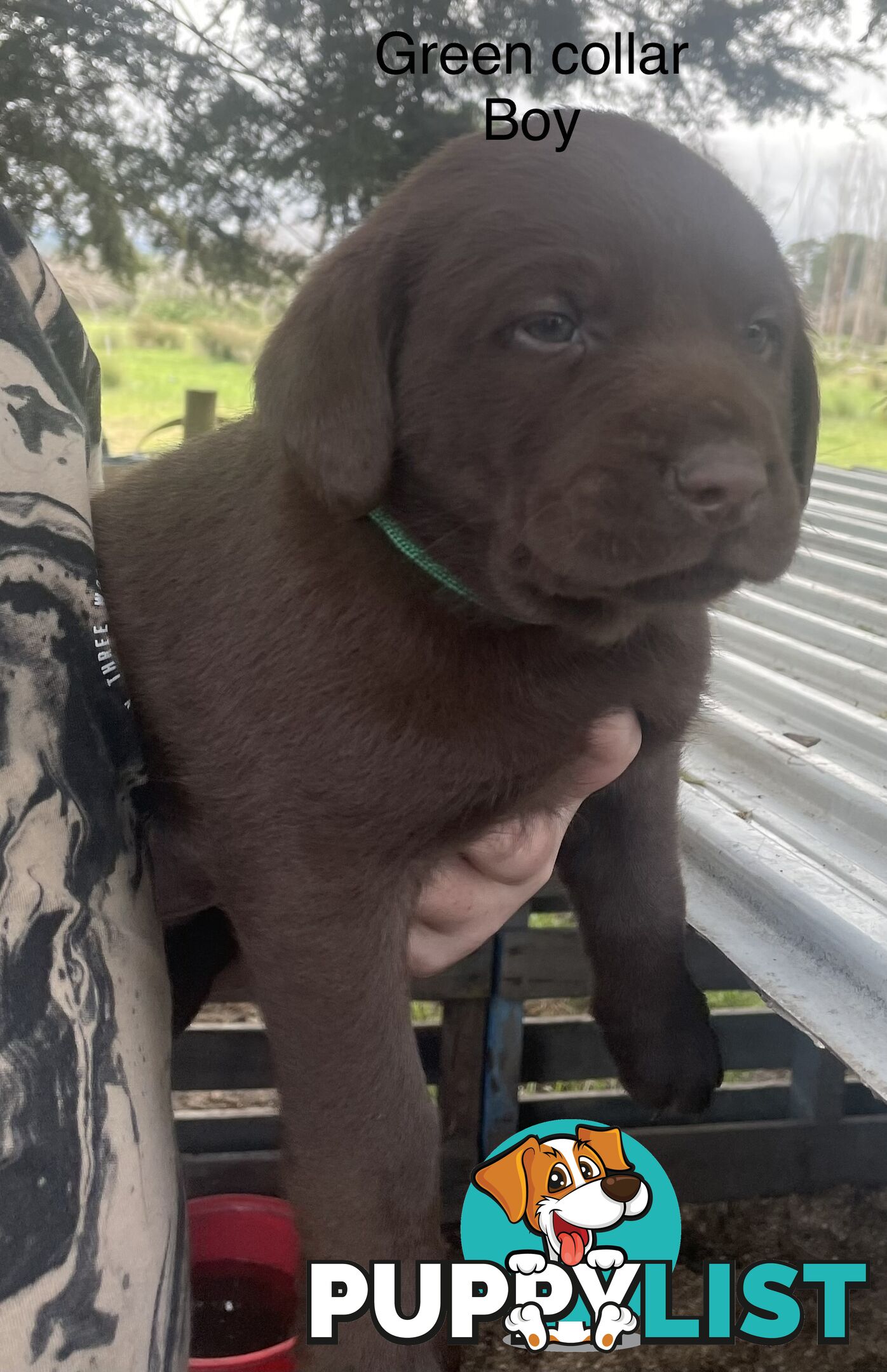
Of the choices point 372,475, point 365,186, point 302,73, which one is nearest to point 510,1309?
point 372,475

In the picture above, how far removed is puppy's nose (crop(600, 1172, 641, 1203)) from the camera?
3.71 feet

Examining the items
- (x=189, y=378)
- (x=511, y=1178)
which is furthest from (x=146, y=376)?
(x=511, y=1178)

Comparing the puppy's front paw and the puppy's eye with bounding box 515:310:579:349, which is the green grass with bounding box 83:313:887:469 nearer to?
the puppy's eye with bounding box 515:310:579:349

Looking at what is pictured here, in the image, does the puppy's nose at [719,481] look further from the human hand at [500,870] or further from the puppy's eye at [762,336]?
the human hand at [500,870]

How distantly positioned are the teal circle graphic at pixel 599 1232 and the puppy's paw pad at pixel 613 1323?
0.5 inches

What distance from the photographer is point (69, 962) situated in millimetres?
981

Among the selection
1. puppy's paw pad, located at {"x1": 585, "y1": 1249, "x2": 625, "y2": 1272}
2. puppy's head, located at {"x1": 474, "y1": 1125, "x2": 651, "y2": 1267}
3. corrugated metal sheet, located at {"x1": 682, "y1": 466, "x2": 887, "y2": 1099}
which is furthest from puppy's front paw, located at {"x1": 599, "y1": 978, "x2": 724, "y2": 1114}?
puppy's paw pad, located at {"x1": 585, "y1": 1249, "x2": 625, "y2": 1272}

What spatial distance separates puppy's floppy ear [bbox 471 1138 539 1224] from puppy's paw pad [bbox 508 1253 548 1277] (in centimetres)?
3

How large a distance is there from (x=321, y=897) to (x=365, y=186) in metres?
1.20

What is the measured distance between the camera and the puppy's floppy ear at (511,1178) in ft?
3.67

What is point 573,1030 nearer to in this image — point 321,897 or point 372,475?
point 321,897

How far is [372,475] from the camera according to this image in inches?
42.1

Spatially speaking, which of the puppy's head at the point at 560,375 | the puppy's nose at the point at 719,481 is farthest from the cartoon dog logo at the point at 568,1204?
the puppy's nose at the point at 719,481

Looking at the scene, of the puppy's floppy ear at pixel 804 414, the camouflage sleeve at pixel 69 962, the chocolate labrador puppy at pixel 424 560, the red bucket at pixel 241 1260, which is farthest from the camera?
the red bucket at pixel 241 1260
